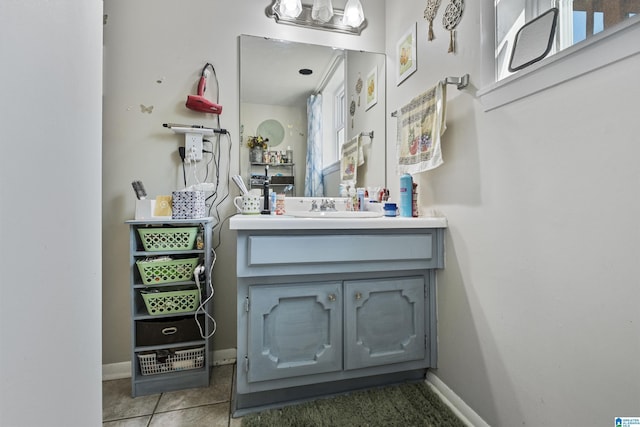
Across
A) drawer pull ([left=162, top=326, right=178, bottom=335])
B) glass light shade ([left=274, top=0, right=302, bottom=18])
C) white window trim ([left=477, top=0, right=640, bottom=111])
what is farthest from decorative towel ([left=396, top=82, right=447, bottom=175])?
drawer pull ([left=162, top=326, right=178, bottom=335])

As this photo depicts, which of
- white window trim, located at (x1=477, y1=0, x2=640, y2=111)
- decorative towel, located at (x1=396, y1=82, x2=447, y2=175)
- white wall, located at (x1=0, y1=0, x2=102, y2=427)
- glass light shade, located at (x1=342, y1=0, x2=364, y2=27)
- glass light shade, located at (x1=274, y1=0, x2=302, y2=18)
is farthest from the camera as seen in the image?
glass light shade, located at (x1=342, y1=0, x2=364, y2=27)

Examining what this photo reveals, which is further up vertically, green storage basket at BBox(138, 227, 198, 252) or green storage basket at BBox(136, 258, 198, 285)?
green storage basket at BBox(138, 227, 198, 252)

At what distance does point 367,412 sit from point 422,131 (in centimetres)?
128

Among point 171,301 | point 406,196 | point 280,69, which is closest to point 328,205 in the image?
point 406,196

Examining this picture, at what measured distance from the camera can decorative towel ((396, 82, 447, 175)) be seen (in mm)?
1204

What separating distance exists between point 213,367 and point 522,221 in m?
1.69

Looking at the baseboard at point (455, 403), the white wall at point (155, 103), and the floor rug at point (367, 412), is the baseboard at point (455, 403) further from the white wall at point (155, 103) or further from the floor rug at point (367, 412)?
the white wall at point (155, 103)

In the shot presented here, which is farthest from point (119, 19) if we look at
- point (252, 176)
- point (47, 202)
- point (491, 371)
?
point (491, 371)

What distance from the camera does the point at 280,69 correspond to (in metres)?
1.73

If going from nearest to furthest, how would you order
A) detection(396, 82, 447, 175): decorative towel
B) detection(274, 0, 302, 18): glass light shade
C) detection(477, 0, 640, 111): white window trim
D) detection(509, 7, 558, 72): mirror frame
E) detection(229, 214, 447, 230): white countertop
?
detection(477, 0, 640, 111): white window trim, detection(509, 7, 558, 72): mirror frame, detection(229, 214, 447, 230): white countertop, detection(396, 82, 447, 175): decorative towel, detection(274, 0, 302, 18): glass light shade

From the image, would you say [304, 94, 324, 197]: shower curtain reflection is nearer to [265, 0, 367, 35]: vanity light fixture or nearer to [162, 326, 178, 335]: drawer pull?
[265, 0, 367, 35]: vanity light fixture

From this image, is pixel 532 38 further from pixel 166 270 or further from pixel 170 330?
pixel 170 330

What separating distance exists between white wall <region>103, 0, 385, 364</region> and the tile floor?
24 centimetres

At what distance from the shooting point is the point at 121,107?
153 centimetres
